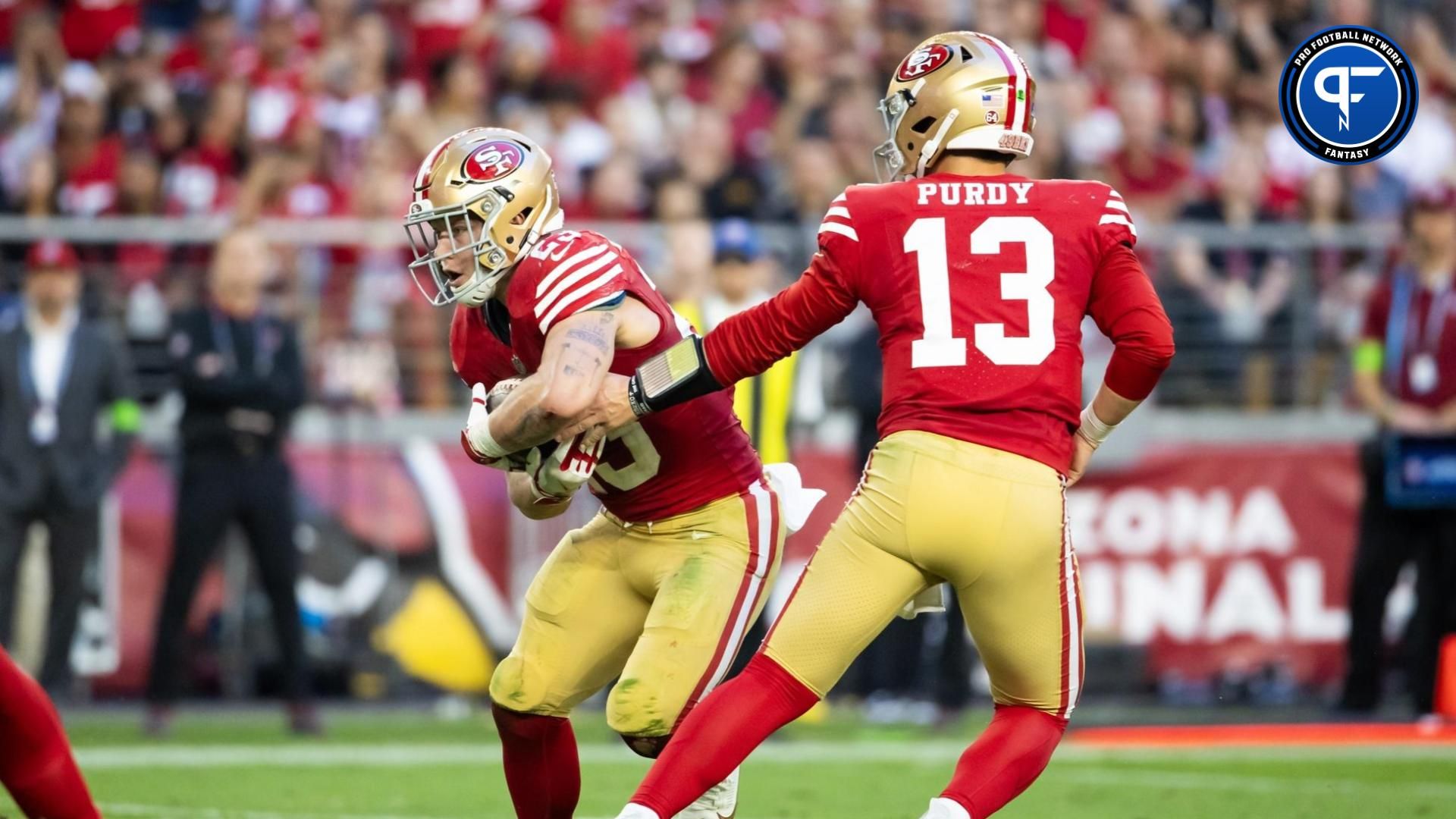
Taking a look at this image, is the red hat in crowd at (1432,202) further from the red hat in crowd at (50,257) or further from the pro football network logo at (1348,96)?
the red hat in crowd at (50,257)

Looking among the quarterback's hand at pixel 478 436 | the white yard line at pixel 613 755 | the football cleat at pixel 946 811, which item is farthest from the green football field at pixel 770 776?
the football cleat at pixel 946 811

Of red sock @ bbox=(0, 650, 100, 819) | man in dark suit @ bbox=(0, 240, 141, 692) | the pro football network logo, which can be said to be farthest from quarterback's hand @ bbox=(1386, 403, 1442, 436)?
red sock @ bbox=(0, 650, 100, 819)

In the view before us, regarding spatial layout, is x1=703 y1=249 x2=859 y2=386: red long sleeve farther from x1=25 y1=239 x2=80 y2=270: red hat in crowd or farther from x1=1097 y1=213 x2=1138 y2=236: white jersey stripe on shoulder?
x1=25 y1=239 x2=80 y2=270: red hat in crowd

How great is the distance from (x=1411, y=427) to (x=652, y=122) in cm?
513

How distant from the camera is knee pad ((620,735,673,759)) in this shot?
16.6ft

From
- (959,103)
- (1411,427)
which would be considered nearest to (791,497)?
(959,103)

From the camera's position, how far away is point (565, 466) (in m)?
4.96

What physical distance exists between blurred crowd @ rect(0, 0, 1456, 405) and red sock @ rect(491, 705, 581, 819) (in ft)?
15.7

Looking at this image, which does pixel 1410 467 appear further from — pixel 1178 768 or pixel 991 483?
pixel 991 483

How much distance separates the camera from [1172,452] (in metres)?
11.2

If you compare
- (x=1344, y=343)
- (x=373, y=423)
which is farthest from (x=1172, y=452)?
(x=373, y=423)

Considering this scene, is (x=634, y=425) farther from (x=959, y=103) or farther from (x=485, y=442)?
(x=959, y=103)

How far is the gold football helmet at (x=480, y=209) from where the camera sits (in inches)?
202

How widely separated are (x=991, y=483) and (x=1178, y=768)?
4174 millimetres
